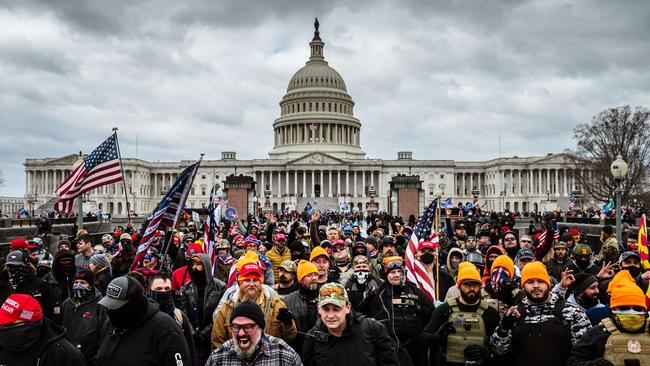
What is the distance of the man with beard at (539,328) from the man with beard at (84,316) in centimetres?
366

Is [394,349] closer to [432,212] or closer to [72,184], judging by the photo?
[432,212]

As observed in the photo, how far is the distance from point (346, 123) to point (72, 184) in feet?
345

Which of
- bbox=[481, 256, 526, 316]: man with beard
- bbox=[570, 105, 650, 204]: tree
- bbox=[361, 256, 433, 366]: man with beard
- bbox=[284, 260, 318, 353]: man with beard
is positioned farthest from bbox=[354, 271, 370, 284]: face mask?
bbox=[570, 105, 650, 204]: tree

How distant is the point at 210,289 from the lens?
23.5ft

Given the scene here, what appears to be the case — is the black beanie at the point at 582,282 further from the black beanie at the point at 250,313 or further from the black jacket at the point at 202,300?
the black jacket at the point at 202,300

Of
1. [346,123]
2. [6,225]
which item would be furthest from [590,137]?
[346,123]

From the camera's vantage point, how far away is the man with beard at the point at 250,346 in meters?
4.14

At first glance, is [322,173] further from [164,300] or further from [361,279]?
[164,300]

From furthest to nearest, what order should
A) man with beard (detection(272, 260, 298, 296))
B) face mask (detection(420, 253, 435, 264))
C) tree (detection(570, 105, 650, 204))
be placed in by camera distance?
1. tree (detection(570, 105, 650, 204))
2. face mask (detection(420, 253, 435, 264))
3. man with beard (detection(272, 260, 298, 296))

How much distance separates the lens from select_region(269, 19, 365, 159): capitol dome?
384 ft

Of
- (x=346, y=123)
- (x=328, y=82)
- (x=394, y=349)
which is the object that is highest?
(x=328, y=82)

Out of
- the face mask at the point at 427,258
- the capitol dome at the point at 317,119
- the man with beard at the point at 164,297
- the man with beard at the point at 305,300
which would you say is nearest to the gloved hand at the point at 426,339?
the man with beard at the point at 305,300

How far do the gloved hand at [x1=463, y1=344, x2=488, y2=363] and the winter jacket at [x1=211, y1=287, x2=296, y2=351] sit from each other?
159 centimetres

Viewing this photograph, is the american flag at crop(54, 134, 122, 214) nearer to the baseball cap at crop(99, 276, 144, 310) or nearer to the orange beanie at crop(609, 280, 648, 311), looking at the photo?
the baseball cap at crop(99, 276, 144, 310)
